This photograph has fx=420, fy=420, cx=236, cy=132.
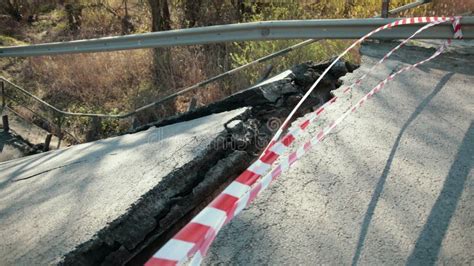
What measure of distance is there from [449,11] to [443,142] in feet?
18.9

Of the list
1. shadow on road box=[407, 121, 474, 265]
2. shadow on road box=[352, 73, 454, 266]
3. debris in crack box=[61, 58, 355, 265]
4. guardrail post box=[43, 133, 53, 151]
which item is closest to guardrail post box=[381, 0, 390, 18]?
shadow on road box=[352, 73, 454, 266]

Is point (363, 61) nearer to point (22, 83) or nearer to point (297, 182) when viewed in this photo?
point (297, 182)

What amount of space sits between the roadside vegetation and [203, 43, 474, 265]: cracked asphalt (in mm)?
2560

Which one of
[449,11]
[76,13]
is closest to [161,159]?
[449,11]

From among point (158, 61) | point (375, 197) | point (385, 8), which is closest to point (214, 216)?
point (375, 197)

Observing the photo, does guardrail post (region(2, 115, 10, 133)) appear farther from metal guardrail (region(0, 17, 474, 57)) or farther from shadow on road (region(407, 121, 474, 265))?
shadow on road (region(407, 121, 474, 265))

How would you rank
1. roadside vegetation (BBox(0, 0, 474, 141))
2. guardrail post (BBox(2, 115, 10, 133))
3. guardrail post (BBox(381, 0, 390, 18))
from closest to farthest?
guardrail post (BBox(381, 0, 390, 18)), roadside vegetation (BBox(0, 0, 474, 141)), guardrail post (BBox(2, 115, 10, 133))

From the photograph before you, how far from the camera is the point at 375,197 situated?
100 inches

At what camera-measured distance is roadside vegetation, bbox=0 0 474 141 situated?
731cm

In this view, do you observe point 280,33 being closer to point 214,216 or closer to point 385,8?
point 385,8

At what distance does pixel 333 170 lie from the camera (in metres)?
2.83

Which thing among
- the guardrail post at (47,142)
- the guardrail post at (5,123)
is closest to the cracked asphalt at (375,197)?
the guardrail post at (47,142)

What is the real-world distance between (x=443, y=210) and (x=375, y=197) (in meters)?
0.37

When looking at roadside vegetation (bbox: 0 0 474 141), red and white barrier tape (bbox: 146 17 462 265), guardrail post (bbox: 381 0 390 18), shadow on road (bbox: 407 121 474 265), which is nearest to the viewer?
red and white barrier tape (bbox: 146 17 462 265)
